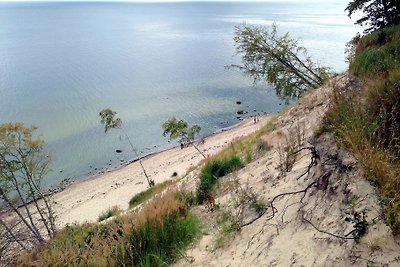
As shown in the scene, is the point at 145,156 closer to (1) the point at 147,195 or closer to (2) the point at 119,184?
(2) the point at 119,184

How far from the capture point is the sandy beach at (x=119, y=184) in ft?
99.1

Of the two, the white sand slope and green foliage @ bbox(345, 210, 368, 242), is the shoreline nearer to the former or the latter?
the white sand slope

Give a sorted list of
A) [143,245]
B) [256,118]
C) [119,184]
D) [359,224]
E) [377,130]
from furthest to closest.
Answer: [256,118]
[119,184]
[143,245]
[377,130]
[359,224]

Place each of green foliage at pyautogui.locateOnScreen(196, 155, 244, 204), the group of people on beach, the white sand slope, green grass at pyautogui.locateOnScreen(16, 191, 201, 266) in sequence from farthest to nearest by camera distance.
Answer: the group of people on beach < green foliage at pyautogui.locateOnScreen(196, 155, 244, 204) < green grass at pyautogui.locateOnScreen(16, 191, 201, 266) < the white sand slope

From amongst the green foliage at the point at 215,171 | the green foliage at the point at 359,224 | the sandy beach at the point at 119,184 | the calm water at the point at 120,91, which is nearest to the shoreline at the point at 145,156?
the sandy beach at the point at 119,184

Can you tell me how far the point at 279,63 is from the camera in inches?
1017

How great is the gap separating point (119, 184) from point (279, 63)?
2007 cm

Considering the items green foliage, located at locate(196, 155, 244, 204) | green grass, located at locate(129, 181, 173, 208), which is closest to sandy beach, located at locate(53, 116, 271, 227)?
green grass, located at locate(129, 181, 173, 208)

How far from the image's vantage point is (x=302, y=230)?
552cm

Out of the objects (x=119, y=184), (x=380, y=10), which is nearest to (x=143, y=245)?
(x=380, y=10)

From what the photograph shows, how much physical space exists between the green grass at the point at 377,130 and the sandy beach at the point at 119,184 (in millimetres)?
22734

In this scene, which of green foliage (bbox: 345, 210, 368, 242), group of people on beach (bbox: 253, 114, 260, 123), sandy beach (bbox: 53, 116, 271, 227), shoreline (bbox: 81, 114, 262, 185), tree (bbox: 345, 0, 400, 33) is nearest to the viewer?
green foliage (bbox: 345, 210, 368, 242)

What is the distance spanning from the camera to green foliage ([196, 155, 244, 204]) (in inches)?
402

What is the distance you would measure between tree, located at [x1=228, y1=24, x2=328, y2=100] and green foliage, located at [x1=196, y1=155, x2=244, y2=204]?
15.4 meters
